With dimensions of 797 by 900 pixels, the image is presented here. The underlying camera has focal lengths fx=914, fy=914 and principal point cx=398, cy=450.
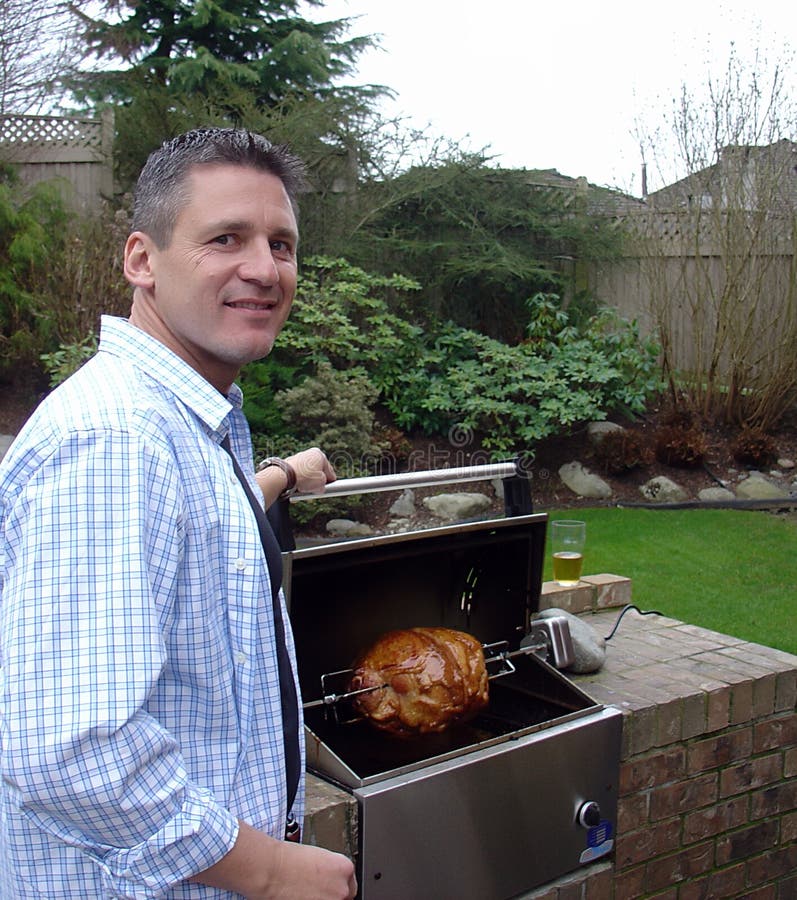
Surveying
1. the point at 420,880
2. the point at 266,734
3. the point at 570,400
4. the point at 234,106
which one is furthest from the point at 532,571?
the point at 234,106

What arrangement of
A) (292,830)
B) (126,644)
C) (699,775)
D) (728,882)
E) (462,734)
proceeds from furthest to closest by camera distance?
1. (728,882)
2. (699,775)
3. (462,734)
4. (292,830)
5. (126,644)

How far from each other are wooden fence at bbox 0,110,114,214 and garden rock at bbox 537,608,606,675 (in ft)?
28.6

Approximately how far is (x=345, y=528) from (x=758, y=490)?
3837 mm

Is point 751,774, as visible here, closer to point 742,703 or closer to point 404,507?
point 742,703

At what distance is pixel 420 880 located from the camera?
208 centimetres

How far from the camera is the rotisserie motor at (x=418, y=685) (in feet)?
7.36

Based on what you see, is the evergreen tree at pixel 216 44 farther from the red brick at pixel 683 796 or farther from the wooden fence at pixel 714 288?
the red brick at pixel 683 796

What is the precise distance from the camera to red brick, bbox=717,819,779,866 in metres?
2.81

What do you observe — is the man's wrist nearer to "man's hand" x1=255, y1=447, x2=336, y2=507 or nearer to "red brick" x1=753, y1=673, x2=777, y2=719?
"man's hand" x1=255, y1=447, x2=336, y2=507

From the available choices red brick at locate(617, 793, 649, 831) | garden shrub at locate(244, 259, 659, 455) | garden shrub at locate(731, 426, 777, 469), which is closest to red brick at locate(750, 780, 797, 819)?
red brick at locate(617, 793, 649, 831)

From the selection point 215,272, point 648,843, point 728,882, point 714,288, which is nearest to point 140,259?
point 215,272

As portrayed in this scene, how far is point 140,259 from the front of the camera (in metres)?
1.30

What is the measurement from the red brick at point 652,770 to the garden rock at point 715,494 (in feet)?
19.3

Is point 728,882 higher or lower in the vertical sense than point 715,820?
lower
